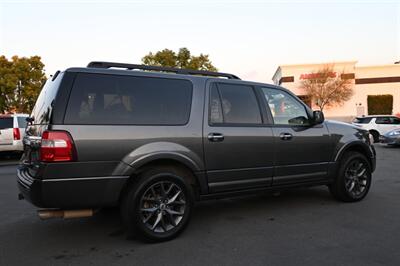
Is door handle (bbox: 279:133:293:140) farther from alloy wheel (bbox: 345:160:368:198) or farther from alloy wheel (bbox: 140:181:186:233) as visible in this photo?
alloy wheel (bbox: 140:181:186:233)

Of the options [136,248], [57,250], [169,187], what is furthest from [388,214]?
[57,250]

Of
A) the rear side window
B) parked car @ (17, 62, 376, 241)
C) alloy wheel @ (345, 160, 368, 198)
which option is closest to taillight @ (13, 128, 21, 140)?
parked car @ (17, 62, 376, 241)

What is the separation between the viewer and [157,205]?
4.05 meters

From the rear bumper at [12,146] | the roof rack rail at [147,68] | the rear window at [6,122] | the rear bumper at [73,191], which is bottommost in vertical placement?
the rear bumper at [12,146]

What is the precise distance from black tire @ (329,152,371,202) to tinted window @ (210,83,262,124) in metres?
1.85

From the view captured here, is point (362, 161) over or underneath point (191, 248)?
over

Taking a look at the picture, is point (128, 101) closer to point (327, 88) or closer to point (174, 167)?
point (174, 167)

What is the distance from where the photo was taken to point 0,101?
34844mm

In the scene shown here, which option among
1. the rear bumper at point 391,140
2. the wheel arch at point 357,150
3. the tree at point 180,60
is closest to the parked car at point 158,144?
the wheel arch at point 357,150

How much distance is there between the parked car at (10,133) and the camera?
1173 cm

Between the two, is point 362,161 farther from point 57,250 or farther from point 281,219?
point 57,250

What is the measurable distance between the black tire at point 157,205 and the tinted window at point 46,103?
1192 millimetres

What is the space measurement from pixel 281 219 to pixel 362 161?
2031mm

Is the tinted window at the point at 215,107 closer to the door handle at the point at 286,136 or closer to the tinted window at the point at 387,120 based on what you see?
the door handle at the point at 286,136
